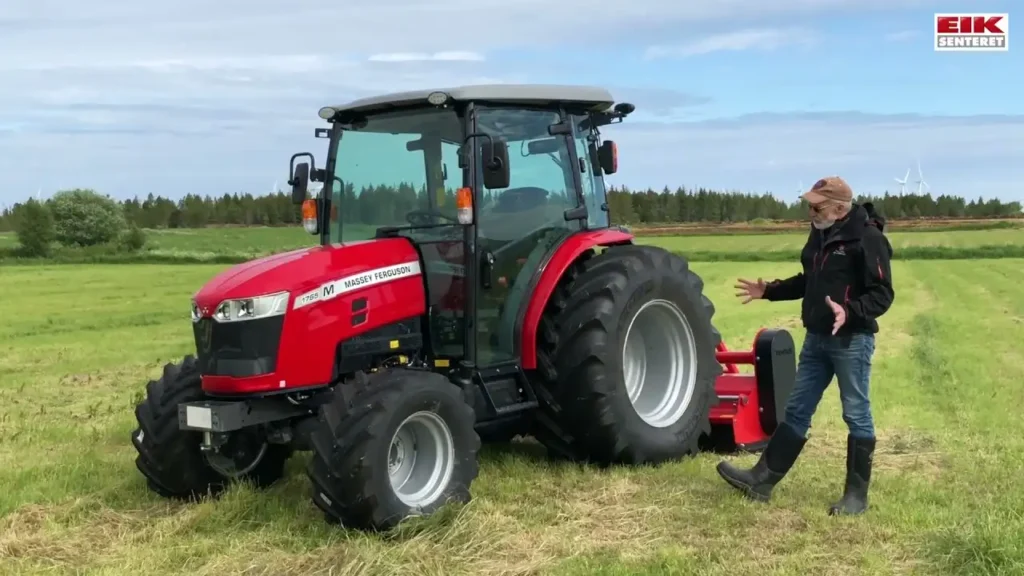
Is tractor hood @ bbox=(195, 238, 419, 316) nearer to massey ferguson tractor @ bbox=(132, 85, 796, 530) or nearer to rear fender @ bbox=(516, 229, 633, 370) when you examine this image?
massey ferguson tractor @ bbox=(132, 85, 796, 530)

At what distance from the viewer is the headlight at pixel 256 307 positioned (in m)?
5.34

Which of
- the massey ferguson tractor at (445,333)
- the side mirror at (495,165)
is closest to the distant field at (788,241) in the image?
the massey ferguson tractor at (445,333)

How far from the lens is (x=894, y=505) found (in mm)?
5504

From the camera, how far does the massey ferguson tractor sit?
535 centimetres

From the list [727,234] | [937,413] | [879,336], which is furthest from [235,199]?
[937,413]

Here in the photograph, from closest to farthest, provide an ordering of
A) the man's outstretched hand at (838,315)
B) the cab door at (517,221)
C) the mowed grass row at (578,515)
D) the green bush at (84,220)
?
the mowed grass row at (578,515), the man's outstretched hand at (838,315), the cab door at (517,221), the green bush at (84,220)

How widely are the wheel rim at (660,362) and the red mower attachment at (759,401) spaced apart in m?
0.40

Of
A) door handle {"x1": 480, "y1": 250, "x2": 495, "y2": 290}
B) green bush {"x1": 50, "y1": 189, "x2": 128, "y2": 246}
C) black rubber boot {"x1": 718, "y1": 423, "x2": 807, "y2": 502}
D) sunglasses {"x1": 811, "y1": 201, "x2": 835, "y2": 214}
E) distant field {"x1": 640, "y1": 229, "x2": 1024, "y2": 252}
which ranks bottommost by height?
black rubber boot {"x1": 718, "y1": 423, "x2": 807, "y2": 502}

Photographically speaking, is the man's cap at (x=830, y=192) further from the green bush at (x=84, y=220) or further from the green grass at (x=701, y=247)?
the green bush at (x=84, y=220)

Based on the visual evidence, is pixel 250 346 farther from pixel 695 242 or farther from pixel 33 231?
pixel 33 231

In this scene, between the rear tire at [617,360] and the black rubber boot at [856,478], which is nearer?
the black rubber boot at [856,478]

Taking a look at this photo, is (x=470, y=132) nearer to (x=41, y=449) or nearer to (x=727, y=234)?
(x=41, y=449)

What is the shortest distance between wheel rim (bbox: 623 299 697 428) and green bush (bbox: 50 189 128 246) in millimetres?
58899

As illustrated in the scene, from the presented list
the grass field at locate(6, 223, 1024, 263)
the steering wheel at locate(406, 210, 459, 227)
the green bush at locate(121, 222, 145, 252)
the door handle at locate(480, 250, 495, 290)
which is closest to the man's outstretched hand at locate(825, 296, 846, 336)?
the door handle at locate(480, 250, 495, 290)
